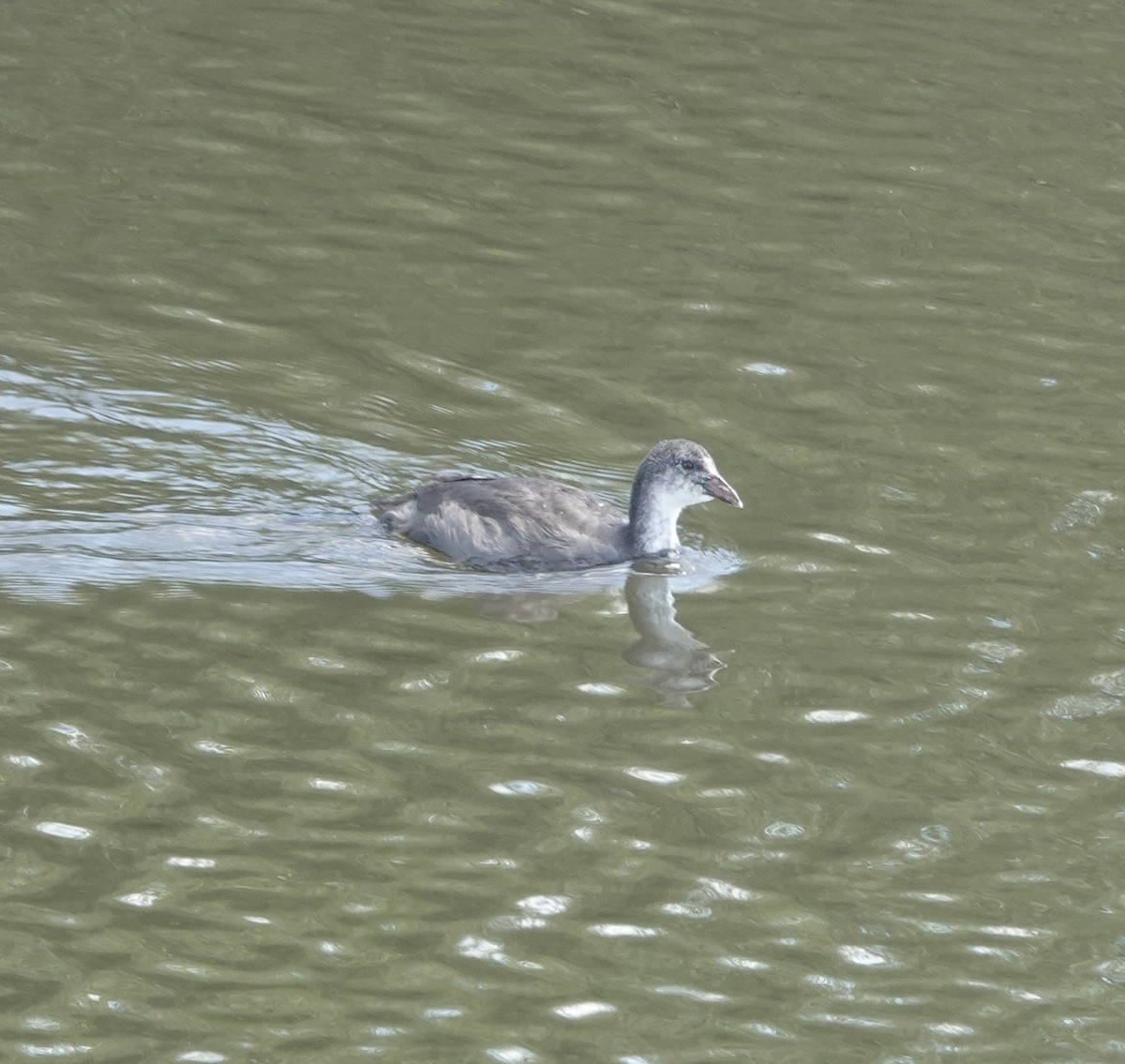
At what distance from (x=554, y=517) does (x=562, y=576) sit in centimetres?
33

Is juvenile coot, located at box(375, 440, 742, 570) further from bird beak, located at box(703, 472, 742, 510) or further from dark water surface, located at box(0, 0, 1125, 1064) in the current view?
dark water surface, located at box(0, 0, 1125, 1064)

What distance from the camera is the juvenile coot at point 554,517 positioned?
40.2 ft

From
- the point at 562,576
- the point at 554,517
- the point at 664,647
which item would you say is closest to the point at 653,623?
the point at 664,647

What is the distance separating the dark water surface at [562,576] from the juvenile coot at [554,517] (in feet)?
0.64

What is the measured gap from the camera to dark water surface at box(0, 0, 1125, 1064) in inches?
329

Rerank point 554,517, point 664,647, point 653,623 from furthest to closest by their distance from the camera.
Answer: point 554,517, point 653,623, point 664,647

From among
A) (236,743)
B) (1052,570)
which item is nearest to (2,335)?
(236,743)

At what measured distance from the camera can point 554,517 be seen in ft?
40.3

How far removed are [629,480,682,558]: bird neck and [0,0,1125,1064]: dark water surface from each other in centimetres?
20

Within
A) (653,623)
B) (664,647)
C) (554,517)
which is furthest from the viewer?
(554,517)

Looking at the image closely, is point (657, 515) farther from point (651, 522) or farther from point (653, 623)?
point (653, 623)

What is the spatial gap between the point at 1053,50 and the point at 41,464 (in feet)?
36.0

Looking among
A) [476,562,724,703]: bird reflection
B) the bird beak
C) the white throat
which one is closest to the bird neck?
the white throat

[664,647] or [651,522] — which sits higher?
[651,522]
